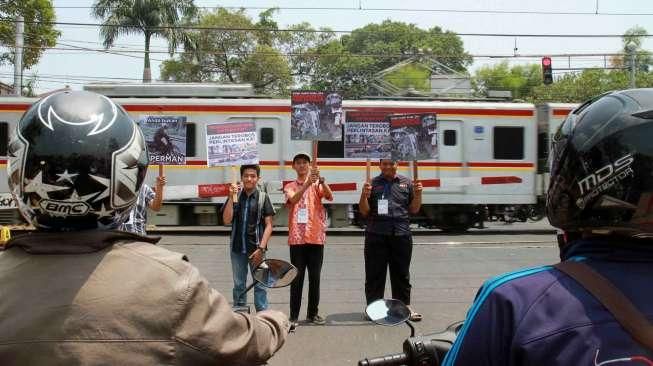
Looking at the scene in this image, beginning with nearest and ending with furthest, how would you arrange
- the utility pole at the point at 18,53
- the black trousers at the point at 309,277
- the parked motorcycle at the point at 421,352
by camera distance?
the parked motorcycle at the point at 421,352 < the black trousers at the point at 309,277 < the utility pole at the point at 18,53

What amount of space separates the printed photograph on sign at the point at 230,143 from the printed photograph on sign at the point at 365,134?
148cm

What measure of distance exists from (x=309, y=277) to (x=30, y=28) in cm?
2654

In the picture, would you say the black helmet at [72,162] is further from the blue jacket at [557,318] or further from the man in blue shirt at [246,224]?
the man in blue shirt at [246,224]

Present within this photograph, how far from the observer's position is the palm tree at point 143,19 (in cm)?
3316

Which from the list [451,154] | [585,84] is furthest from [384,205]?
[585,84]

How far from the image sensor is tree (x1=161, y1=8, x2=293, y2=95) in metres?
47.2

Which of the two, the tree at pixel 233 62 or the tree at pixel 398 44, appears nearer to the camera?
the tree at pixel 233 62

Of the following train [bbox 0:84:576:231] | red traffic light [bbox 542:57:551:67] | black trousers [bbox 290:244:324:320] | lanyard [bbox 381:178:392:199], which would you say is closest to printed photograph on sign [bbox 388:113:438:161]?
lanyard [bbox 381:178:392:199]

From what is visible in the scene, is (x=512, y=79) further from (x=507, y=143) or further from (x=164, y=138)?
(x=164, y=138)

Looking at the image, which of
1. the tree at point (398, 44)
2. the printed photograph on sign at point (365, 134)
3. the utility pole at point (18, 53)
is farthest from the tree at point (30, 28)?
the tree at point (398, 44)

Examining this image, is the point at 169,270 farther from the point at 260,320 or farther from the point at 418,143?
the point at 418,143

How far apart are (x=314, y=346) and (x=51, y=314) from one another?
5213mm

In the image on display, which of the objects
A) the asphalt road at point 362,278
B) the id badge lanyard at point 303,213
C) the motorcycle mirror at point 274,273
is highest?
the motorcycle mirror at point 274,273

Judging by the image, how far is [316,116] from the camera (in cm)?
820
